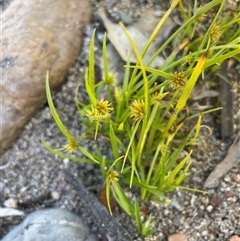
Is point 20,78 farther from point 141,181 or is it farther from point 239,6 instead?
point 239,6

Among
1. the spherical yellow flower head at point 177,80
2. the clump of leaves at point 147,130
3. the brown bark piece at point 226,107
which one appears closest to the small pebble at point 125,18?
the clump of leaves at point 147,130

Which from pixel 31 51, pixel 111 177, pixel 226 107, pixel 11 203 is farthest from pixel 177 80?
pixel 11 203

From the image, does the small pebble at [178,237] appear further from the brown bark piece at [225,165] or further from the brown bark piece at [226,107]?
the brown bark piece at [226,107]

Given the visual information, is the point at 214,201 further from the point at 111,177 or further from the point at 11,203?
the point at 11,203

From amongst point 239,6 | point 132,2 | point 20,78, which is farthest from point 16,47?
point 239,6

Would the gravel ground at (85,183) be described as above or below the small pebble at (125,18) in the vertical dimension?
below
